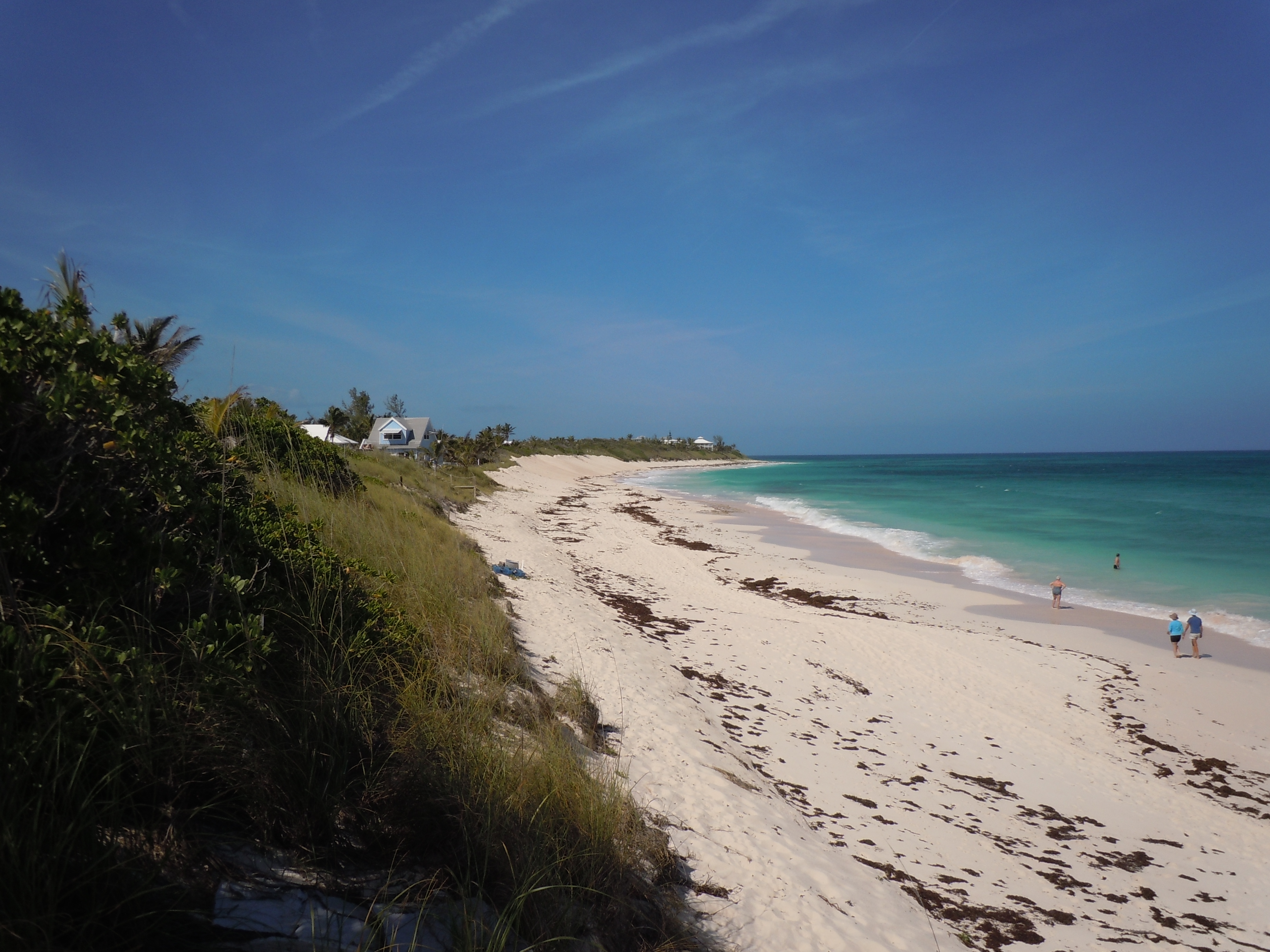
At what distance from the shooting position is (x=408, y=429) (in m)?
62.0

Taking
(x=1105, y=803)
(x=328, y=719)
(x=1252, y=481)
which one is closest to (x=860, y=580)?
(x=1105, y=803)

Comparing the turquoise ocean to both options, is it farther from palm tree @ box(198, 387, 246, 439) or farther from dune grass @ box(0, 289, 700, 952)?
palm tree @ box(198, 387, 246, 439)

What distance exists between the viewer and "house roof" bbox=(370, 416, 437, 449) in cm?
5781

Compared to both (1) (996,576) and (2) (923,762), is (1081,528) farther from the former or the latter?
(2) (923,762)

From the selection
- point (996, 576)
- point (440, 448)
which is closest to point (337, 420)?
point (440, 448)

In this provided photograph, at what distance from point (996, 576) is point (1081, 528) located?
44.0 feet

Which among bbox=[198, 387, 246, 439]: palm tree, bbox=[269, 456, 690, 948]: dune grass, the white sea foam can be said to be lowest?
the white sea foam

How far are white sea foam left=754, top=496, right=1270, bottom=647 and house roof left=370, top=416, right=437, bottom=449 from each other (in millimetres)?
38902

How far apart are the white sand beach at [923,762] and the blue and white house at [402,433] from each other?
44846 mm

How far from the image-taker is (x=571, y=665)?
700 cm

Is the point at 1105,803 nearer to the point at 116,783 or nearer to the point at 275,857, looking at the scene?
the point at 275,857

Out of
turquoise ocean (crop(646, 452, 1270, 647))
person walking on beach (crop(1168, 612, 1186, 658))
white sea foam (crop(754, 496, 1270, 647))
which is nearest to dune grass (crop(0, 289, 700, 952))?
person walking on beach (crop(1168, 612, 1186, 658))

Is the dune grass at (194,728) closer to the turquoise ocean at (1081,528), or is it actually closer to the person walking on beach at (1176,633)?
the person walking on beach at (1176,633)

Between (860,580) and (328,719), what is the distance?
51.6 feet
